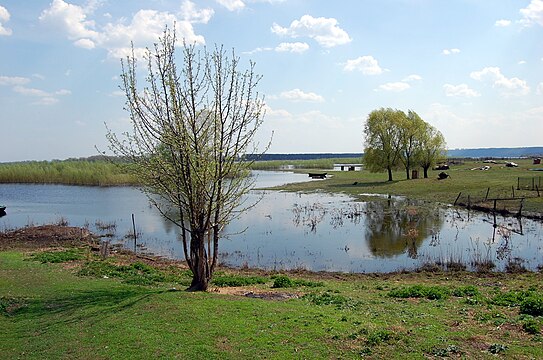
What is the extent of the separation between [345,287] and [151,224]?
24982 mm

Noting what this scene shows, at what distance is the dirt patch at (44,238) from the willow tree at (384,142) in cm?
4692

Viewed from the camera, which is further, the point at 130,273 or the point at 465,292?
the point at 130,273

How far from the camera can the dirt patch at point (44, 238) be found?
26366 millimetres

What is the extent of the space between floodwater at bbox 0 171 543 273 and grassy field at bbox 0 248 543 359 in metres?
7.35

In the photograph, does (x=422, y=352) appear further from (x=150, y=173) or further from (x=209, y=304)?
(x=150, y=173)

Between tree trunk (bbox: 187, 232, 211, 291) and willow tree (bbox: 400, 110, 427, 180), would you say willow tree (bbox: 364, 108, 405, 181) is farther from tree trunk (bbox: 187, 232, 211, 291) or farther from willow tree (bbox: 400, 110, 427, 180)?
tree trunk (bbox: 187, 232, 211, 291)

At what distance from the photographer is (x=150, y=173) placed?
13.1 metres

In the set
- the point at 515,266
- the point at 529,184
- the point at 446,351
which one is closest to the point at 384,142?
the point at 529,184

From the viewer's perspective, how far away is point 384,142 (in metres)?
67.6

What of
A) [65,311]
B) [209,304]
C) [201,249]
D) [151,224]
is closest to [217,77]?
[201,249]

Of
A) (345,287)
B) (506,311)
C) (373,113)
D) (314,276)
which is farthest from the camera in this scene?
(373,113)

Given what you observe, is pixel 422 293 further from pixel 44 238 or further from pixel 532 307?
pixel 44 238

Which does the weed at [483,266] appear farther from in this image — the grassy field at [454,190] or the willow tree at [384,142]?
the willow tree at [384,142]

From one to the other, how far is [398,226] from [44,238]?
951 inches
